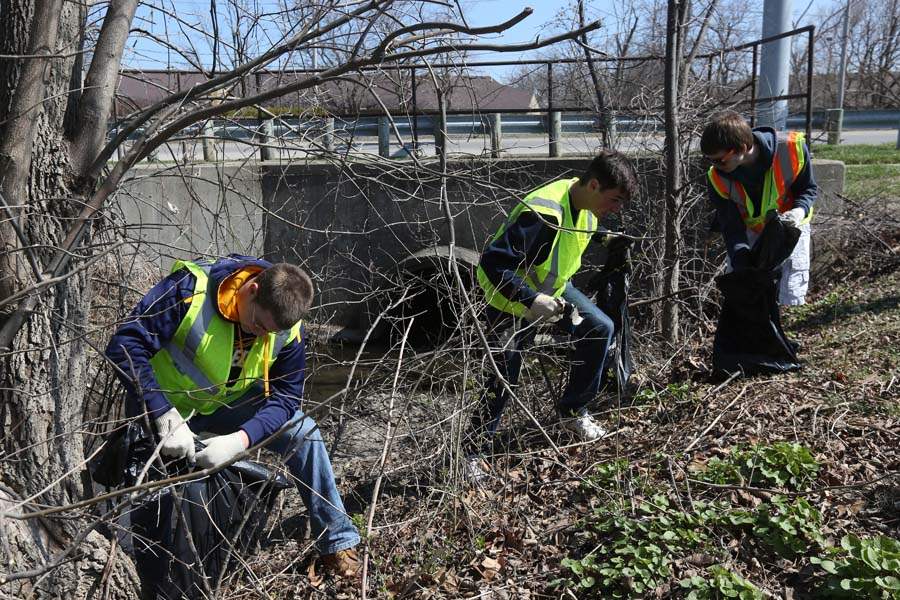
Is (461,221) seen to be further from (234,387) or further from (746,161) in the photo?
(234,387)

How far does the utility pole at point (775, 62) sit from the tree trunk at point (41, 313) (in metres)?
6.36

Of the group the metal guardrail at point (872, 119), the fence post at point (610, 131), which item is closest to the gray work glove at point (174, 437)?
the fence post at point (610, 131)

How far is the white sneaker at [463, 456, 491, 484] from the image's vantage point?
4.10 m

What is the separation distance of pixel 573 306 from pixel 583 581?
1.57 metres

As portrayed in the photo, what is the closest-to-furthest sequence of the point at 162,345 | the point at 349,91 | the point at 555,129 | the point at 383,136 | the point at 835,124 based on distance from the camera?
the point at 162,345 → the point at 349,91 → the point at 555,129 → the point at 383,136 → the point at 835,124

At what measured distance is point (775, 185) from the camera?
15.4 feet

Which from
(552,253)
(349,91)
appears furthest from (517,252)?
(349,91)

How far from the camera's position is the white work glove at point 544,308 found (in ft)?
13.9

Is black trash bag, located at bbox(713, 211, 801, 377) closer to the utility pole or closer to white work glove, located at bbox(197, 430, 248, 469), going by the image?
white work glove, located at bbox(197, 430, 248, 469)

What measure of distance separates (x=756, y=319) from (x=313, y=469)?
2.62 meters

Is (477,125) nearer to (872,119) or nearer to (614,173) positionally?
(614,173)

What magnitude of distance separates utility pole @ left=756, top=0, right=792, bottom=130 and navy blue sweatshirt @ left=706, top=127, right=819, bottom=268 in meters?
3.28

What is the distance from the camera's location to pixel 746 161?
4.64m

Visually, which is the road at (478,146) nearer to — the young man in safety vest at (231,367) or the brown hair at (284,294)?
the brown hair at (284,294)
